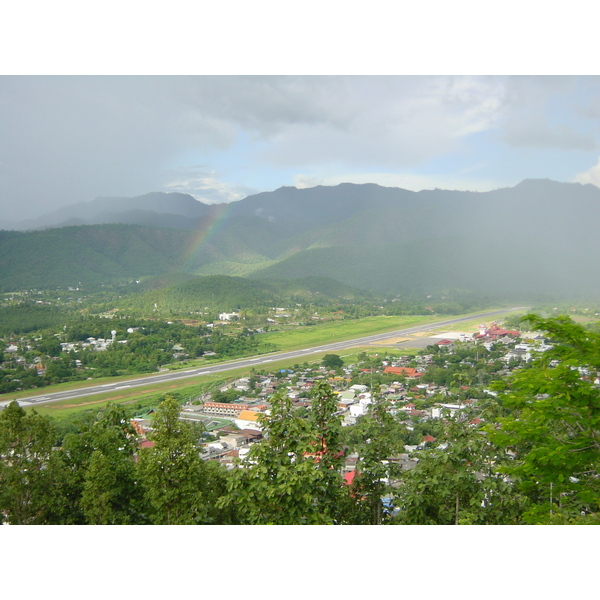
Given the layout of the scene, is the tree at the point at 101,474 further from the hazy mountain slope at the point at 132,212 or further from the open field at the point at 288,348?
the hazy mountain slope at the point at 132,212

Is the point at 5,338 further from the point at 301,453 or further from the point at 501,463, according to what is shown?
the point at 501,463

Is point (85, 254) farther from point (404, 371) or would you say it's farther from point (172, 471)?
point (172, 471)

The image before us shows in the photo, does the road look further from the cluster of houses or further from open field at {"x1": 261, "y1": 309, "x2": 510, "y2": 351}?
the cluster of houses

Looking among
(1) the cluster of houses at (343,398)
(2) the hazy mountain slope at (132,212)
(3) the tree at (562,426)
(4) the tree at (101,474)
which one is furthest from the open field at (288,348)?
(2) the hazy mountain slope at (132,212)

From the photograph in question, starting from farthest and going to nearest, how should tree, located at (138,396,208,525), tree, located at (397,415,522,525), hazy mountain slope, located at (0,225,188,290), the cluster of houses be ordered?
1. hazy mountain slope, located at (0,225,188,290)
2. the cluster of houses
3. tree, located at (397,415,522,525)
4. tree, located at (138,396,208,525)

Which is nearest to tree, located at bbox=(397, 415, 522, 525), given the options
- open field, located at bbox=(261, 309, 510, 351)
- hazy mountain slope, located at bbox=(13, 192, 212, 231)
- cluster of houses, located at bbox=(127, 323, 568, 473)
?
cluster of houses, located at bbox=(127, 323, 568, 473)

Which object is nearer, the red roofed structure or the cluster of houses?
the cluster of houses
